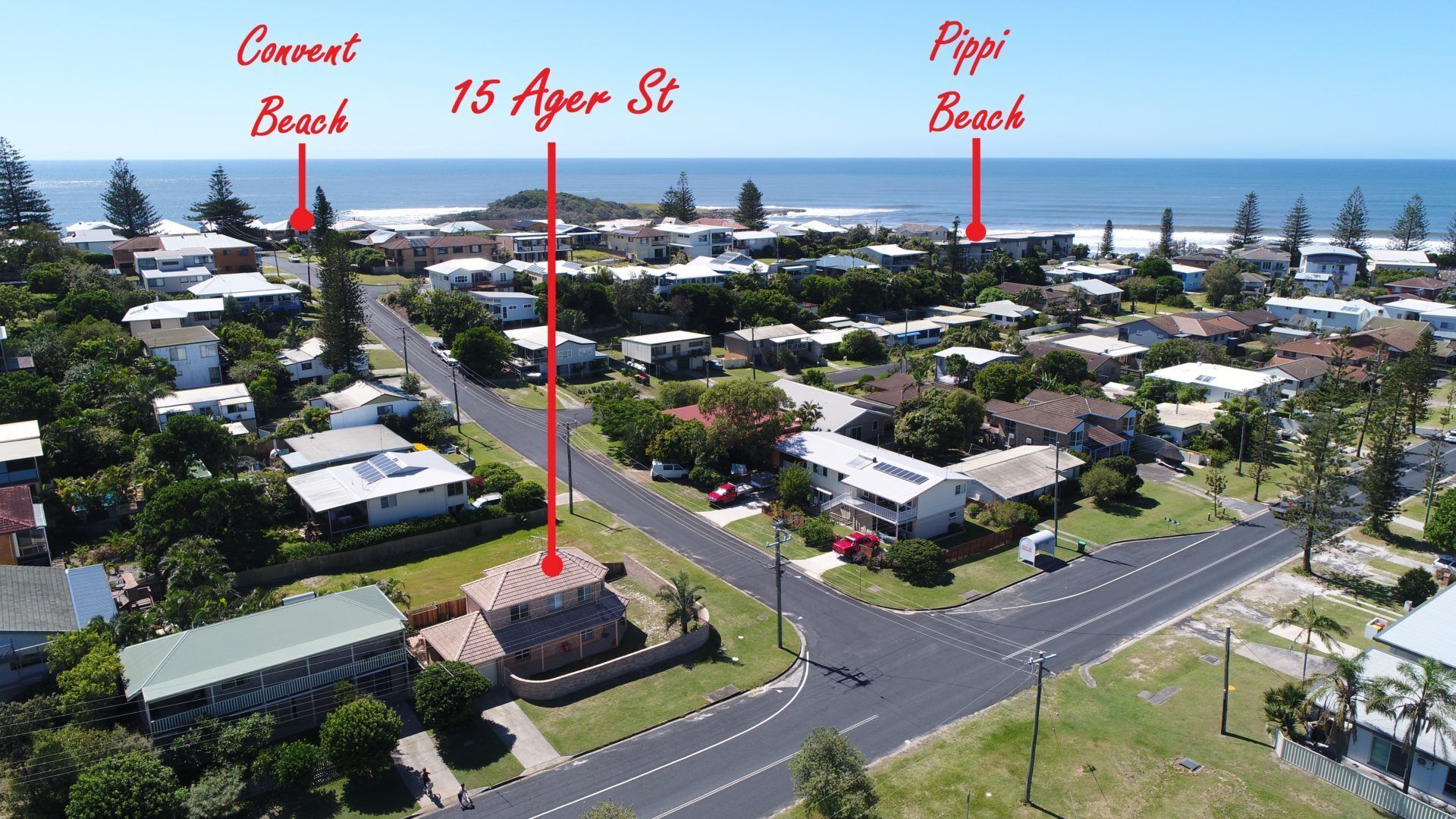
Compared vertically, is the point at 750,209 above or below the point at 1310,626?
above

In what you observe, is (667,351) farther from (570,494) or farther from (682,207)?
(682,207)

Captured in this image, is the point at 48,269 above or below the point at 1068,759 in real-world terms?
above

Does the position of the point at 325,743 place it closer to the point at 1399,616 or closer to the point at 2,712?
the point at 2,712

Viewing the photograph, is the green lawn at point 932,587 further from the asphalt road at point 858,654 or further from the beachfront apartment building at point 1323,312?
the beachfront apartment building at point 1323,312

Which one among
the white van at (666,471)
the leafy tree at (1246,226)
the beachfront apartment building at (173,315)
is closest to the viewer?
the white van at (666,471)

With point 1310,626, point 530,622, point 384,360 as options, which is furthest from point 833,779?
point 384,360

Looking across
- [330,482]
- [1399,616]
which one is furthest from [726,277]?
[1399,616]

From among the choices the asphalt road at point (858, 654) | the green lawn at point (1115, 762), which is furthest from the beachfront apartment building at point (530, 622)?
the green lawn at point (1115, 762)
